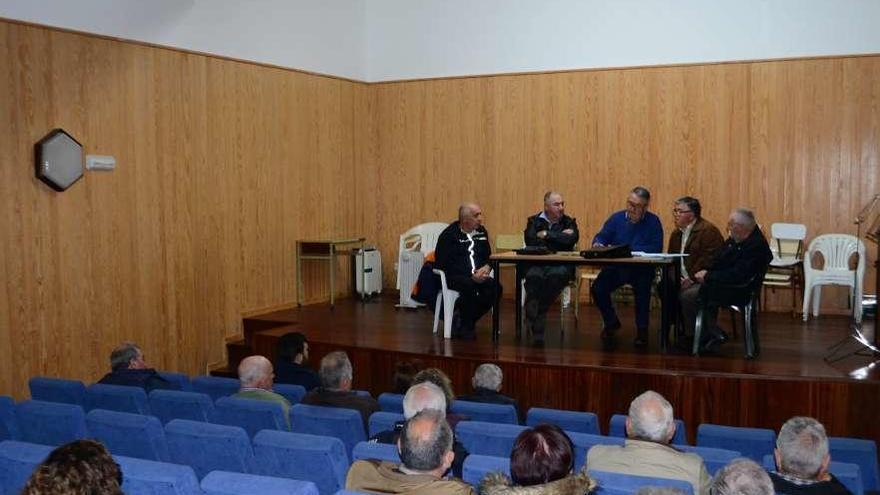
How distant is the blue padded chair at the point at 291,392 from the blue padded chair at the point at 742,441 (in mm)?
2178

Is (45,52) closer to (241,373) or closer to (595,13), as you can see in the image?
(241,373)

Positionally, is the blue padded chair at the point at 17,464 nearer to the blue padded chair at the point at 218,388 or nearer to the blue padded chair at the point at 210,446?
the blue padded chair at the point at 210,446

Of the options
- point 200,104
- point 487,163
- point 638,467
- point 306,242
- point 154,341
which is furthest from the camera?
point 487,163

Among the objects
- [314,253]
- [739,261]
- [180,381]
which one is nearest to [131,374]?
[180,381]

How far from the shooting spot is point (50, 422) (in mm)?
3607

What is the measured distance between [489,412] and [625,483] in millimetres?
1539

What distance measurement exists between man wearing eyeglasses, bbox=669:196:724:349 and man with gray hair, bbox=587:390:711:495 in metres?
3.49

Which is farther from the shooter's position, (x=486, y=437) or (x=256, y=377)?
(x=256, y=377)

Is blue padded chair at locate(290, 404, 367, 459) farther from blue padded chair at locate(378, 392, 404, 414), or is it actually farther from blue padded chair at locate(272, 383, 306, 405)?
blue padded chair at locate(272, 383, 306, 405)

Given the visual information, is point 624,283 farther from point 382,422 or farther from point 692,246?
point 382,422

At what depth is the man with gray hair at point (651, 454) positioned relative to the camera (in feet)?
9.79

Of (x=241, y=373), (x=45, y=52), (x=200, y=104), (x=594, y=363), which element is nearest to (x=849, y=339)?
(x=594, y=363)

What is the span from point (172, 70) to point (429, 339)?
129 inches

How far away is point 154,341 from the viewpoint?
7.20 m
